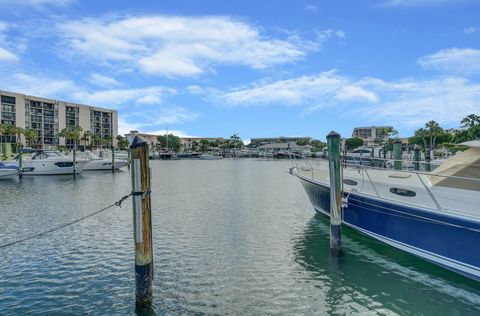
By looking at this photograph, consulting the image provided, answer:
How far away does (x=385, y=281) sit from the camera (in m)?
9.07

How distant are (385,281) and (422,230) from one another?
1.72 metres

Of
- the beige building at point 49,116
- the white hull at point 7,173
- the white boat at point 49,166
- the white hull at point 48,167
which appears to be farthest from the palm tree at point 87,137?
the white hull at point 7,173

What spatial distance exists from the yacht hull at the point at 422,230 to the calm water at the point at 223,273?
1.62 feet

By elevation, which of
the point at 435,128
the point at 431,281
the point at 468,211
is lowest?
the point at 431,281

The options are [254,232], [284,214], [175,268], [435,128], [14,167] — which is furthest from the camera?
[435,128]

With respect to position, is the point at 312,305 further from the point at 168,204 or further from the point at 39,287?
the point at 168,204

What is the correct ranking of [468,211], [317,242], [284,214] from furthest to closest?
[284,214] < [317,242] < [468,211]

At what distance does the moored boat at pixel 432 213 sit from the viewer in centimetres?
858

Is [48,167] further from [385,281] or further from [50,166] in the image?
[385,281]

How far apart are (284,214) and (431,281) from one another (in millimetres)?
9471

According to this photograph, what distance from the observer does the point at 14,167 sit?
41.9 m

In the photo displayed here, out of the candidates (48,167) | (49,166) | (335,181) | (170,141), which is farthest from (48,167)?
(170,141)

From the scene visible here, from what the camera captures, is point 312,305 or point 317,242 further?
point 317,242

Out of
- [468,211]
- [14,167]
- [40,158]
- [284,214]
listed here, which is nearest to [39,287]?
[468,211]
